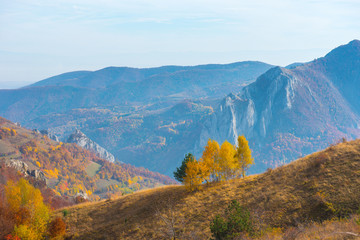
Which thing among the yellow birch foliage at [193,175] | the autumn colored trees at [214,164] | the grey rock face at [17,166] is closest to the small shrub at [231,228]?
the yellow birch foliage at [193,175]

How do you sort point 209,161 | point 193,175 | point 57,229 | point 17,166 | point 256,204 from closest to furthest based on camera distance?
1. point 256,204
2. point 57,229
3. point 193,175
4. point 209,161
5. point 17,166

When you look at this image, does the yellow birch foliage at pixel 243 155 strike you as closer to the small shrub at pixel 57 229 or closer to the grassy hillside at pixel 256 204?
the grassy hillside at pixel 256 204

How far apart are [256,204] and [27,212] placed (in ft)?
130

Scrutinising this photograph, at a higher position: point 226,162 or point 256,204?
point 226,162

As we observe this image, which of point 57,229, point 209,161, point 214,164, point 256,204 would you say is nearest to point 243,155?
point 214,164

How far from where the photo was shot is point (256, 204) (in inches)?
1452

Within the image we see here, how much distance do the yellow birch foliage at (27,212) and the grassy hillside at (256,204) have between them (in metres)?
4.74

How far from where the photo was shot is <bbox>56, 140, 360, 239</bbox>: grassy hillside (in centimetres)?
3182

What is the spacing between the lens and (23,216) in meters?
45.8

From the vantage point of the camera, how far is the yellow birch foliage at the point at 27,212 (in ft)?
133

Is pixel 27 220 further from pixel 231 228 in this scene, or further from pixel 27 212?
pixel 231 228

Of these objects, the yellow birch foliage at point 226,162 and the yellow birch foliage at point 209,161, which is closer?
the yellow birch foliage at point 209,161

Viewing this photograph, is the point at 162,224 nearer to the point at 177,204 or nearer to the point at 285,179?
the point at 177,204

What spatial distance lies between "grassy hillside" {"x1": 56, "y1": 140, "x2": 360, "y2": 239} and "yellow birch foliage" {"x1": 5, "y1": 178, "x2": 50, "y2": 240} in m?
4.74
